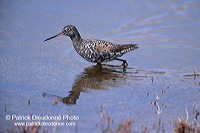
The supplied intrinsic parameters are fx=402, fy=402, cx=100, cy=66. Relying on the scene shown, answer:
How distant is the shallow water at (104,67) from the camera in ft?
22.2

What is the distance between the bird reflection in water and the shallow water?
2cm

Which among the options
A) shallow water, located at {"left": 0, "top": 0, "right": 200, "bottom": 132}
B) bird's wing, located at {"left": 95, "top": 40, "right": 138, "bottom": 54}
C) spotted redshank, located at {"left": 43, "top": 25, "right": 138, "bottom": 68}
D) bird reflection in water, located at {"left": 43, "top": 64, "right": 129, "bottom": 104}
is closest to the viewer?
shallow water, located at {"left": 0, "top": 0, "right": 200, "bottom": 132}

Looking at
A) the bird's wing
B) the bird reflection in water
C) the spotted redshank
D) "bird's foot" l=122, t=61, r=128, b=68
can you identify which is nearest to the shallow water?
the bird reflection in water

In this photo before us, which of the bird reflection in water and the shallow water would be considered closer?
the shallow water

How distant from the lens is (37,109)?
22.0ft

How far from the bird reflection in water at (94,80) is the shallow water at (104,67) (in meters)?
0.02

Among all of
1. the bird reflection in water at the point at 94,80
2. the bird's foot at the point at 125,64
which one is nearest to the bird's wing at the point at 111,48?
the bird's foot at the point at 125,64

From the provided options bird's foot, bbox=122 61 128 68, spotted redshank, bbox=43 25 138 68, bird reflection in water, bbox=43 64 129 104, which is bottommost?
bird reflection in water, bbox=43 64 129 104

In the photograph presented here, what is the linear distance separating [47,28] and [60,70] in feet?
8.27

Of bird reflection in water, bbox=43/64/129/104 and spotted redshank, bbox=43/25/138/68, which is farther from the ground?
spotted redshank, bbox=43/25/138/68

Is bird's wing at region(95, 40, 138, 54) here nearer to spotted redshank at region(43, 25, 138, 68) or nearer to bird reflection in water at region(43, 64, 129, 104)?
spotted redshank at region(43, 25, 138, 68)

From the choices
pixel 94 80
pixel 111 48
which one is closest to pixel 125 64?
pixel 111 48

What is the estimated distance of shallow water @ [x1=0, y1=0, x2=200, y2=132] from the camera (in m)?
6.77

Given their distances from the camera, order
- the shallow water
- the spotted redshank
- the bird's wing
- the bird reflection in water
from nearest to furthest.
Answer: the shallow water < the bird reflection in water < the spotted redshank < the bird's wing
